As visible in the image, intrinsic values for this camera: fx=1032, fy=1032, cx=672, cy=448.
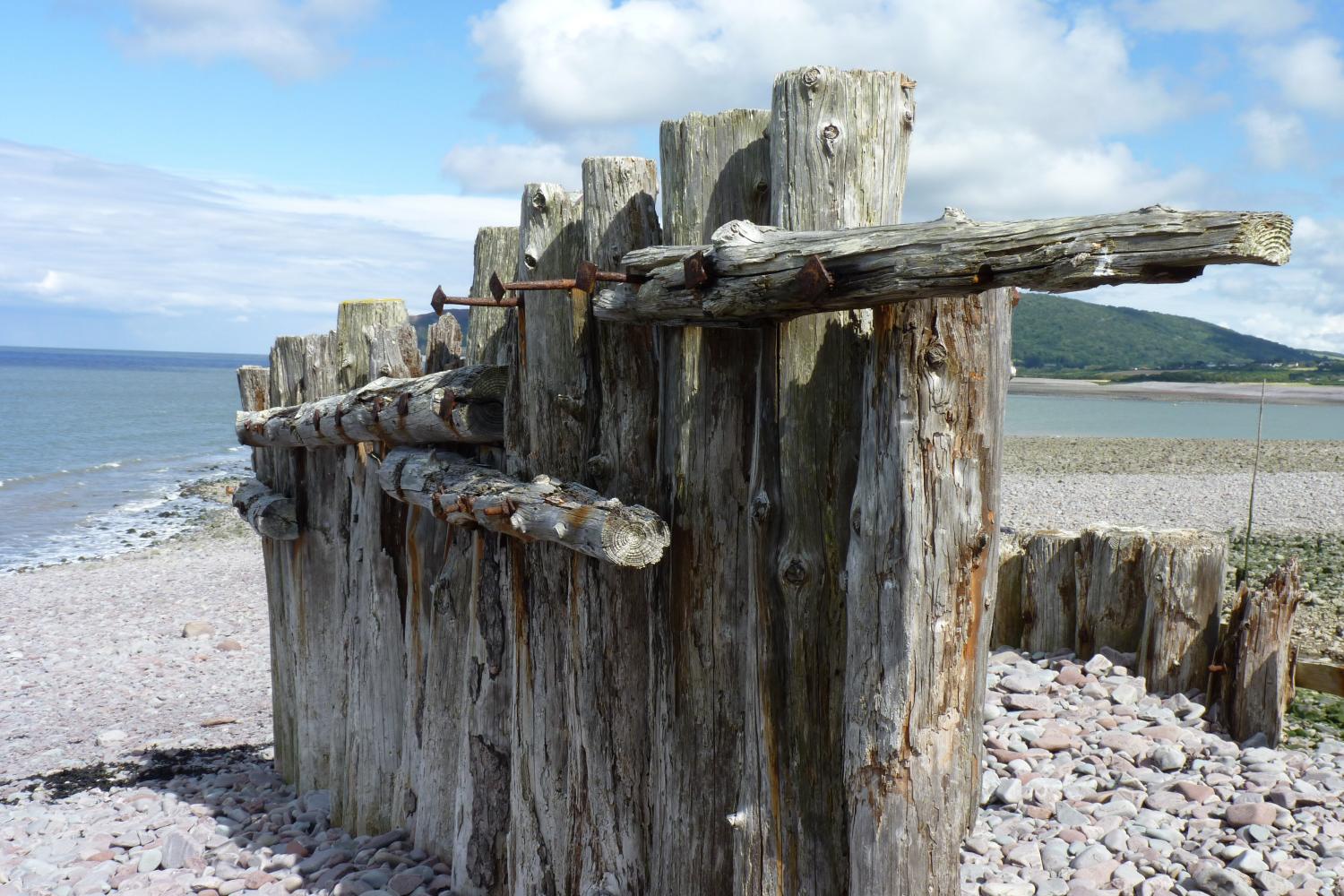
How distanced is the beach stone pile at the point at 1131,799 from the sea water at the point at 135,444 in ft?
63.9

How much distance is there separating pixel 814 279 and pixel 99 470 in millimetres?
38237

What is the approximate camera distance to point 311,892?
4930 millimetres

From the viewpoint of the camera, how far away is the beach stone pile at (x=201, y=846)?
198 inches

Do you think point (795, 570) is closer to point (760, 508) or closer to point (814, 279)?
point (760, 508)

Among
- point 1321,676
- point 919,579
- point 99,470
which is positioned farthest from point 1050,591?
point 99,470

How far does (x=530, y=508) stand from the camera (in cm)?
368

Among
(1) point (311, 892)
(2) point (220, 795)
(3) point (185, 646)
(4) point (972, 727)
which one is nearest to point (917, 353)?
(4) point (972, 727)

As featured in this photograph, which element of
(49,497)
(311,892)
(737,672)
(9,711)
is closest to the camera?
(737,672)

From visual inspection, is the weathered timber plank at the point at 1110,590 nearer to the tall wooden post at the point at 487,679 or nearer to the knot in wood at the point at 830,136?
the tall wooden post at the point at 487,679

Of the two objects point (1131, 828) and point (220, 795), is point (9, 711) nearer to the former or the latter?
point (220, 795)

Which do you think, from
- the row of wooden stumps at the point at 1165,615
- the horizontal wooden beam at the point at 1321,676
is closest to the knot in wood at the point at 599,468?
the row of wooden stumps at the point at 1165,615

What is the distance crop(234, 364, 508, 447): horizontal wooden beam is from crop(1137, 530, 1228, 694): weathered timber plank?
4.05m

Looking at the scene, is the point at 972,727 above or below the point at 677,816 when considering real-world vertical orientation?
above

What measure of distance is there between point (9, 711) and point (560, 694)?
886 cm
